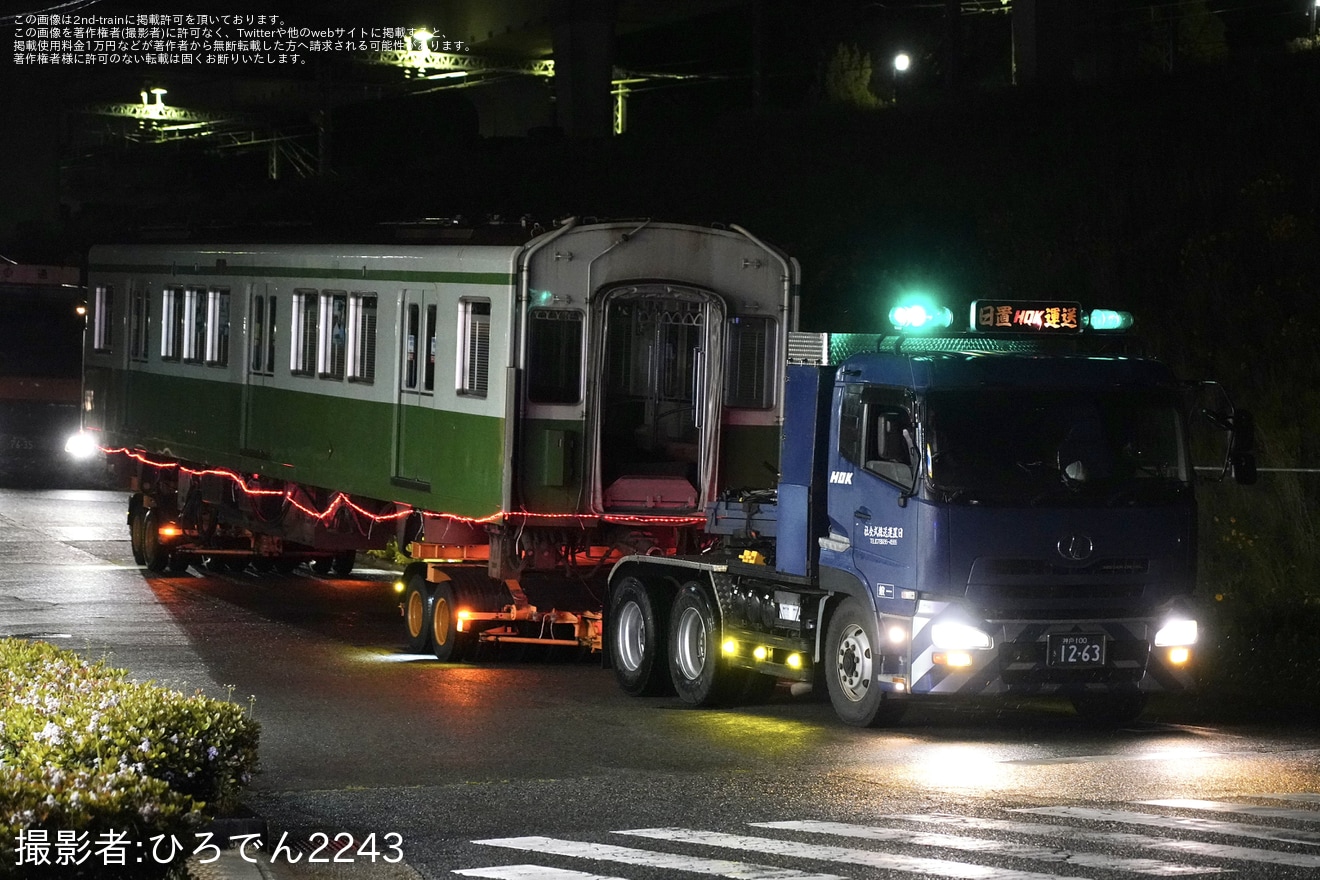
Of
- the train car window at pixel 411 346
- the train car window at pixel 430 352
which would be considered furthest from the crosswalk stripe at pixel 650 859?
the train car window at pixel 411 346

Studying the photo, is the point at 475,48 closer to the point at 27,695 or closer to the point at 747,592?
the point at 747,592

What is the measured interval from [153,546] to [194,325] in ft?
8.53

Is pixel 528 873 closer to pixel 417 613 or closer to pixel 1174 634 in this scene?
pixel 1174 634

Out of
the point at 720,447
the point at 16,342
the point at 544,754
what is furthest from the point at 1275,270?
the point at 16,342

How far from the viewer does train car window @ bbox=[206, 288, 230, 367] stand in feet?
78.8

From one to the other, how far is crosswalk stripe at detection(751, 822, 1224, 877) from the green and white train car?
724cm

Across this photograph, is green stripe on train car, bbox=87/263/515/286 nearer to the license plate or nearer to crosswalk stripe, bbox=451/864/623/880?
the license plate

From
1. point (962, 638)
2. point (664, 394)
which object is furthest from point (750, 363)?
point (962, 638)

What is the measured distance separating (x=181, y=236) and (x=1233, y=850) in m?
19.1

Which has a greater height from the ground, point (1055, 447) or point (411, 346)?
point (411, 346)

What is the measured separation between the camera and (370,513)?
20.9 m

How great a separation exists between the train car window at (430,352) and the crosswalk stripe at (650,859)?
9177mm

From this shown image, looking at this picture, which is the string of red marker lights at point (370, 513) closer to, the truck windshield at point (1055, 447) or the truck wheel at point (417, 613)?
the truck wheel at point (417, 613)

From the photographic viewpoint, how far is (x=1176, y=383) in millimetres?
14445
